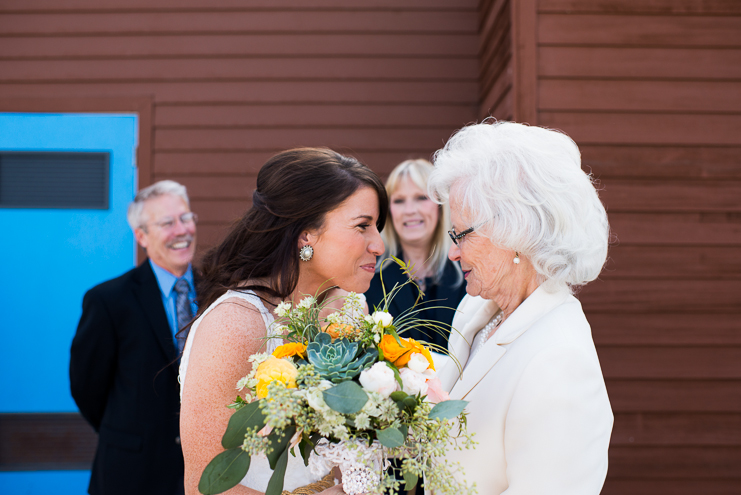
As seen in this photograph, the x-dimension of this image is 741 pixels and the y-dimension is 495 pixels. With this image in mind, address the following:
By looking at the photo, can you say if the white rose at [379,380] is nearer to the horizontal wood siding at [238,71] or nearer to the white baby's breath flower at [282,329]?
the white baby's breath flower at [282,329]

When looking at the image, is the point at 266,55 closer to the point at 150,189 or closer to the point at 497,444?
the point at 150,189

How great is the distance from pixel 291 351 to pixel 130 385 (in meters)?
1.88

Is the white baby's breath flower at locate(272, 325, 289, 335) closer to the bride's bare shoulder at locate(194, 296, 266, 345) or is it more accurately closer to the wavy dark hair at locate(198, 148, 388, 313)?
the bride's bare shoulder at locate(194, 296, 266, 345)

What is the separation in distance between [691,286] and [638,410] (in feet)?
2.49

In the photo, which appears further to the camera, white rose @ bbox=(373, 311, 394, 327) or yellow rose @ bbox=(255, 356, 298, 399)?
white rose @ bbox=(373, 311, 394, 327)

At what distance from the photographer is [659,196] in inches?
118

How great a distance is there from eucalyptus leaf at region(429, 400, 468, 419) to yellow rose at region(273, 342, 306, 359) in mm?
326

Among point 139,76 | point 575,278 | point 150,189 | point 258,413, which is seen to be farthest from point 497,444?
point 139,76

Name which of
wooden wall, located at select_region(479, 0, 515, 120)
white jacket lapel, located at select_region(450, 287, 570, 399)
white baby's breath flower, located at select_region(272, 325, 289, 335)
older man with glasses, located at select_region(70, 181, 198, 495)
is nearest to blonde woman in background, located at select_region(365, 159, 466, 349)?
wooden wall, located at select_region(479, 0, 515, 120)

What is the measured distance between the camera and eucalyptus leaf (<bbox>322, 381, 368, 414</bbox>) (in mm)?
1087

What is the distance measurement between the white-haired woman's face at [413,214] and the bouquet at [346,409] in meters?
1.90

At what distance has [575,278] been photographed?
58.2 inches

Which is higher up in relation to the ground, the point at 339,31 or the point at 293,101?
the point at 339,31

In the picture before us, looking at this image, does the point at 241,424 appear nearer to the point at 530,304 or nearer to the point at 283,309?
the point at 283,309
